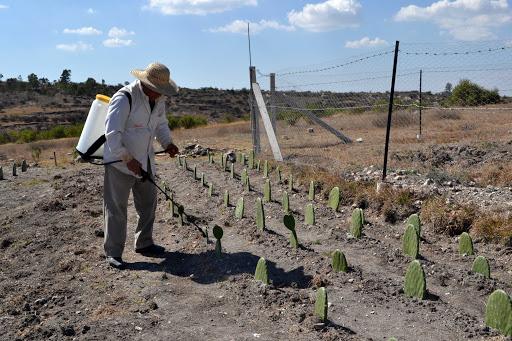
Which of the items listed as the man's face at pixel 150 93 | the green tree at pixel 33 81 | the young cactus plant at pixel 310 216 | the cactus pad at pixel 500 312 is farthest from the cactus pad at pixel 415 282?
the green tree at pixel 33 81

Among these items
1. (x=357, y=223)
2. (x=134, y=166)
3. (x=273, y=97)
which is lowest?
(x=357, y=223)

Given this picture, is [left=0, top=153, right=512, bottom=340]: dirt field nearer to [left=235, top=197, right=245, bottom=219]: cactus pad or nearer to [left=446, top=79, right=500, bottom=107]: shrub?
[left=235, top=197, right=245, bottom=219]: cactus pad

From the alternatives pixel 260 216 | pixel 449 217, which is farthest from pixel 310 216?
pixel 449 217

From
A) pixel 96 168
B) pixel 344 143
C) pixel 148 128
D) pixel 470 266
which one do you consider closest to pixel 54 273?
pixel 148 128

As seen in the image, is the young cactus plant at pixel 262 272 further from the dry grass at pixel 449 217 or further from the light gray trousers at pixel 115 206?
the dry grass at pixel 449 217

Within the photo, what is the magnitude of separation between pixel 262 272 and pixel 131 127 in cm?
175

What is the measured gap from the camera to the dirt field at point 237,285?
12.1 feet

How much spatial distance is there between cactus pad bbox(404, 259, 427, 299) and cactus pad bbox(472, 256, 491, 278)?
0.62 m

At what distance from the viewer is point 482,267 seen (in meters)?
4.25

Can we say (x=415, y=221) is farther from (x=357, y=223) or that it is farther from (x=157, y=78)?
(x=157, y=78)

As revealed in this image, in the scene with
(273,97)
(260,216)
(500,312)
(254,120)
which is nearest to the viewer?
(500,312)

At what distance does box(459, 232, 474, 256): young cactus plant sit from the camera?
4.81 m

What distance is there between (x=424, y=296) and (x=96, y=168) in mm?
9519

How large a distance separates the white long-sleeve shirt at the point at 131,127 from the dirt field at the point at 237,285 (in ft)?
3.27
